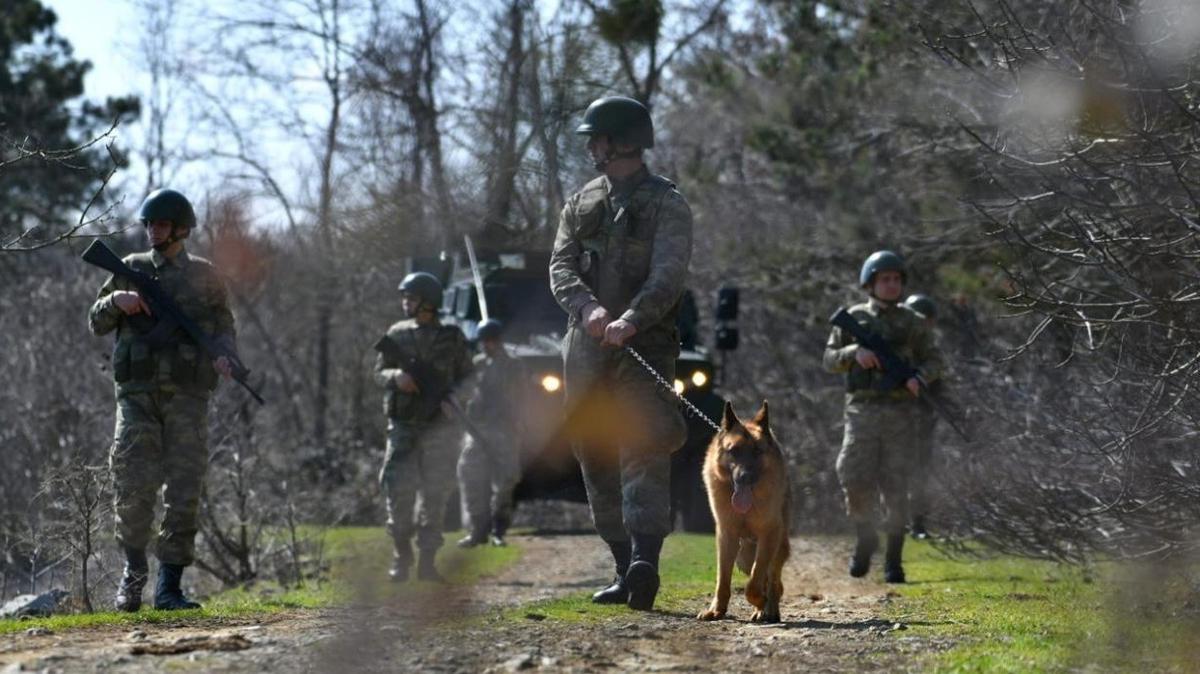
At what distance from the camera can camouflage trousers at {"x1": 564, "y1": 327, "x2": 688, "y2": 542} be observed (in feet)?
30.6

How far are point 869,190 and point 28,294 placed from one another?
12681mm

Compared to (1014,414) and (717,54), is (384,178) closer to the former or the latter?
(717,54)

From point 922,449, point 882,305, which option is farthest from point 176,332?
point 922,449

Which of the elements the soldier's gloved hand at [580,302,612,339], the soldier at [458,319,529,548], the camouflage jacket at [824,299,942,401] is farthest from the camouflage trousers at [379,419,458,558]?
the soldier's gloved hand at [580,302,612,339]

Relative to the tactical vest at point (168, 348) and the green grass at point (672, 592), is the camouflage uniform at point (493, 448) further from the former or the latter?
the tactical vest at point (168, 348)

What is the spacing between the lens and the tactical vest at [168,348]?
10.2 metres

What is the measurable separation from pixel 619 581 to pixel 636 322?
1.45 meters

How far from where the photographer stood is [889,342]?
42.5 feet

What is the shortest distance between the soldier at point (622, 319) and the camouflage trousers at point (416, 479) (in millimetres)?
4590

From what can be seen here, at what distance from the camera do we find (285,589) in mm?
14539

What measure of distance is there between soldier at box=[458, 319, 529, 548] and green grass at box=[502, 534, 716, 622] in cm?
168

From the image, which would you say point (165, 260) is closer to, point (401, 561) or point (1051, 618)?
point (401, 561)

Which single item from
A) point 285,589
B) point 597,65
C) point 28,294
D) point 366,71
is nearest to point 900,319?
point 285,589

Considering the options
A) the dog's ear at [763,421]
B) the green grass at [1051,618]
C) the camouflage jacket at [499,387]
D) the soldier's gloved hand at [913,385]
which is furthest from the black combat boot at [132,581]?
the camouflage jacket at [499,387]
